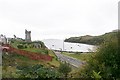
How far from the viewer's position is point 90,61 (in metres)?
14.4

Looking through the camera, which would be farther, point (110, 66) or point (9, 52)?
point (9, 52)

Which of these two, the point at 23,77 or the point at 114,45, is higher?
the point at 114,45

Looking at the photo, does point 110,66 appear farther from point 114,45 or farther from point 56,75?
point 56,75

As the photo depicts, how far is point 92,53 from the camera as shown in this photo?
14.7 meters

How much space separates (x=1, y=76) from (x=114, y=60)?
5126 millimetres

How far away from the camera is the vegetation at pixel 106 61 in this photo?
1342 centimetres

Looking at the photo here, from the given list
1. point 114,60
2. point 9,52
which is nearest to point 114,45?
point 114,60

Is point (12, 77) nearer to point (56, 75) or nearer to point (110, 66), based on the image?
point (56, 75)

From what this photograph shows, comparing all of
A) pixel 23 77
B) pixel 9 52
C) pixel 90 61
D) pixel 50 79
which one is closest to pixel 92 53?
pixel 90 61

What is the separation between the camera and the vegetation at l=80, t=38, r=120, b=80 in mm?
13422

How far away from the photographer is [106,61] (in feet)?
44.9

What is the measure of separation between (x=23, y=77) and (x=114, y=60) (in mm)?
3809

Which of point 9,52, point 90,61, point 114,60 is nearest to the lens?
point 114,60

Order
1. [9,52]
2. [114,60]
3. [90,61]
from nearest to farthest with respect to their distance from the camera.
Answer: [114,60], [90,61], [9,52]
